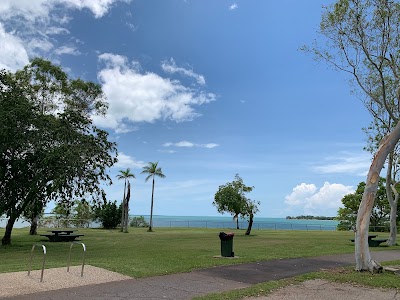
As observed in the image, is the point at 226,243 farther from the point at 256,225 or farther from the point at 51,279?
the point at 256,225

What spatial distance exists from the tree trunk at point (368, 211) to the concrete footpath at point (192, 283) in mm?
1340

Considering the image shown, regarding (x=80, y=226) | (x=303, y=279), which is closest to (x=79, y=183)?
(x=303, y=279)

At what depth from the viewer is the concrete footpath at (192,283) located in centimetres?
724

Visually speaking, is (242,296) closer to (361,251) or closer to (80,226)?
(361,251)

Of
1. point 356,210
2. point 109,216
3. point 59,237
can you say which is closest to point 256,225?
point 356,210

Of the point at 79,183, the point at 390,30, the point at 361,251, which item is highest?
the point at 390,30

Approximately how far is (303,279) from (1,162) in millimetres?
14389

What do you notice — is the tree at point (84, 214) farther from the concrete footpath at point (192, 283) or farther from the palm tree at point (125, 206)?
the concrete footpath at point (192, 283)

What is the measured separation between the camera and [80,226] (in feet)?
143

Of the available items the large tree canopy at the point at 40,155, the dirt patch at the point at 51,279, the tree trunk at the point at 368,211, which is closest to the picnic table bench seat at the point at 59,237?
the large tree canopy at the point at 40,155

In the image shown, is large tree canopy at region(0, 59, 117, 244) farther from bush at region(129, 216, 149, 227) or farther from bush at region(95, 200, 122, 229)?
bush at region(129, 216, 149, 227)

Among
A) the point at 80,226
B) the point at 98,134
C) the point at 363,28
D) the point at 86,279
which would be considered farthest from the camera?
the point at 80,226

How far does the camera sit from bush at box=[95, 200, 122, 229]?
43.9 metres

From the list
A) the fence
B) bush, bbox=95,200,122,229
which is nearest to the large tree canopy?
bush, bbox=95,200,122,229
